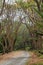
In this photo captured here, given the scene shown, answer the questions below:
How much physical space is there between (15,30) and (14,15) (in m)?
7.40

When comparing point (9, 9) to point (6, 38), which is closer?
point (9, 9)

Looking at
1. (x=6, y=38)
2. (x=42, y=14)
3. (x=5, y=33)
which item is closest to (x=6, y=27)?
(x=5, y=33)

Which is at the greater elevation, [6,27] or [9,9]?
[9,9]

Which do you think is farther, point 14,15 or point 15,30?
point 15,30

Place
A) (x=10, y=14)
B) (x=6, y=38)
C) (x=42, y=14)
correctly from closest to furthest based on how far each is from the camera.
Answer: (x=42, y=14) → (x=10, y=14) → (x=6, y=38)

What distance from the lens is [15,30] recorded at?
4241cm

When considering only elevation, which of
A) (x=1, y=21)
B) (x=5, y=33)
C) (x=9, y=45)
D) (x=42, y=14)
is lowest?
(x=9, y=45)

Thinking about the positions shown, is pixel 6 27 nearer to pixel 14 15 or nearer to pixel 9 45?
pixel 14 15

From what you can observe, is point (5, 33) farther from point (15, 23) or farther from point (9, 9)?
point (9, 9)

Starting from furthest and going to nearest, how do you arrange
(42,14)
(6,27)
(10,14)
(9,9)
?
(6,27)
(10,14)
(9,9)
(42,14)

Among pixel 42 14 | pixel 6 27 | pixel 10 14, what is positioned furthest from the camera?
pixel 6 27

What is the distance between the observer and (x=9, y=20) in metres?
36.3

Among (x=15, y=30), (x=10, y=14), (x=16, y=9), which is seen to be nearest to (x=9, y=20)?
(x=10, y=14)

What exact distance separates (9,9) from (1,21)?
361 centimetres
